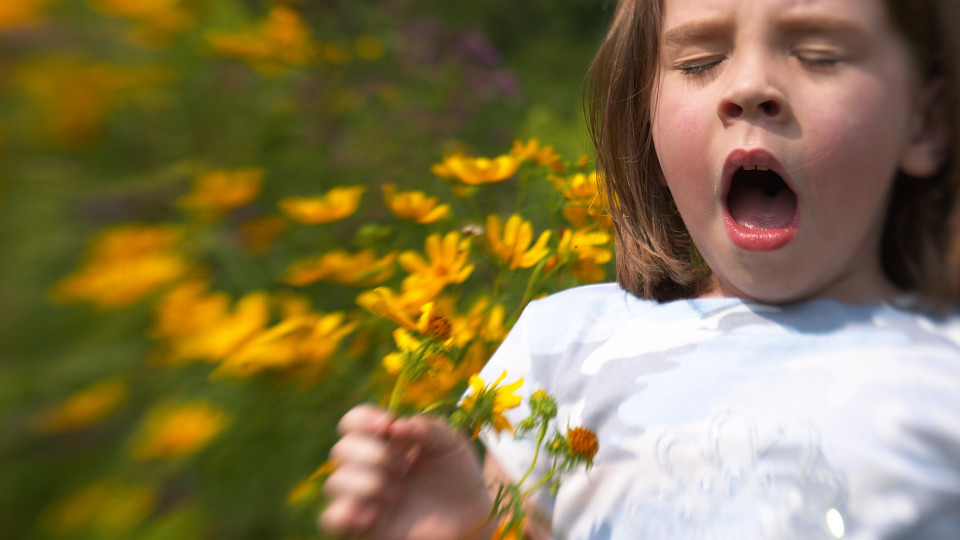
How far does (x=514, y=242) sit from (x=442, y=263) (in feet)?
0.31

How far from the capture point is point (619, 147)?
0.82m

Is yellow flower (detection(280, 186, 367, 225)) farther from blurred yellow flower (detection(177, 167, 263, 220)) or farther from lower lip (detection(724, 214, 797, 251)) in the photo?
lower lip (detection(724, 214, 797, 251))

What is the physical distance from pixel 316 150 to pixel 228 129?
0.19 m

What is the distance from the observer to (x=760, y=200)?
60 centimetres

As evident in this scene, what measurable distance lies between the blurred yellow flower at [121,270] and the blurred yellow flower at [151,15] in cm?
19

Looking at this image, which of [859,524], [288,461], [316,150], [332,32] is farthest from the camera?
[332,32]

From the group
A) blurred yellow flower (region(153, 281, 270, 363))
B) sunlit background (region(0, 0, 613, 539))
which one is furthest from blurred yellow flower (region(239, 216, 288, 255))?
blurred yellow flower (region(153, 281, 270, 363))

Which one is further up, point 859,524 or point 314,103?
point 314,103

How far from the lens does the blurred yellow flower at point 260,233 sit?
102 cm

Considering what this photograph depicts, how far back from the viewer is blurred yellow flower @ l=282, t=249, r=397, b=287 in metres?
0.88

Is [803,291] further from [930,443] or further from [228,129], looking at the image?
[228,129]

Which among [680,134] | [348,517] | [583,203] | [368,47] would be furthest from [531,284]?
[368,47]

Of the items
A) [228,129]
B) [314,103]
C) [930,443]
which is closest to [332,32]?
[314,103]

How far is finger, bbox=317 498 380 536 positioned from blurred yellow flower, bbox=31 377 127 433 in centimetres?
23
